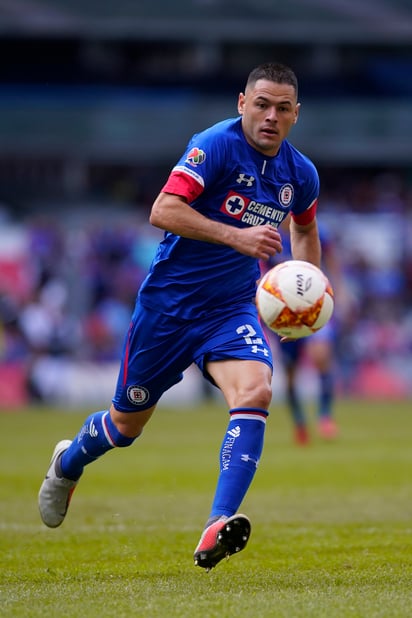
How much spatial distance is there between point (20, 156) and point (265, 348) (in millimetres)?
32891

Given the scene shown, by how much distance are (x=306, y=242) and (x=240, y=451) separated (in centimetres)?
153

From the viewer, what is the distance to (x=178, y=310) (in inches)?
252

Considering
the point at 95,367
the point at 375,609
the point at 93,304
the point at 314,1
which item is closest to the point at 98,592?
the point at 375,609

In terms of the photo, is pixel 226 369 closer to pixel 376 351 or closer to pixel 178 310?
pixel 178 310

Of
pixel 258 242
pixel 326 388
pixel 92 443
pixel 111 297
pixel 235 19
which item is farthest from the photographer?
pixel 235 19

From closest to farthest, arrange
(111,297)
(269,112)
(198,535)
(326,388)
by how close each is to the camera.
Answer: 1. (269,112)
2. (198,535)
3. (326,388)
4. (111,297)

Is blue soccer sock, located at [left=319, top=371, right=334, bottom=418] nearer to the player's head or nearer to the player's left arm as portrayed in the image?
the player's left arm

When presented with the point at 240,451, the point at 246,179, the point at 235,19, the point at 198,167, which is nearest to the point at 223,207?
the point at 246,179

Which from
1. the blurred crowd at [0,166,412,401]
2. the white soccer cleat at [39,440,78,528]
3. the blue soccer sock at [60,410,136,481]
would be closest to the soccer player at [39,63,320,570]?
the blue soccer sock at [60,410,136,481]

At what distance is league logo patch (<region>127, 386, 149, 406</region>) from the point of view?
6.55m

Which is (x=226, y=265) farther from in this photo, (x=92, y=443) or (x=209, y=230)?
(x=92, y=443)

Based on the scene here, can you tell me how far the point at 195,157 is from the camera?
607cm

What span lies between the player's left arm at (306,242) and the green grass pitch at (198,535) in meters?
1.73

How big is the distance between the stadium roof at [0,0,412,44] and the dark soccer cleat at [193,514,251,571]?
1257 inches
